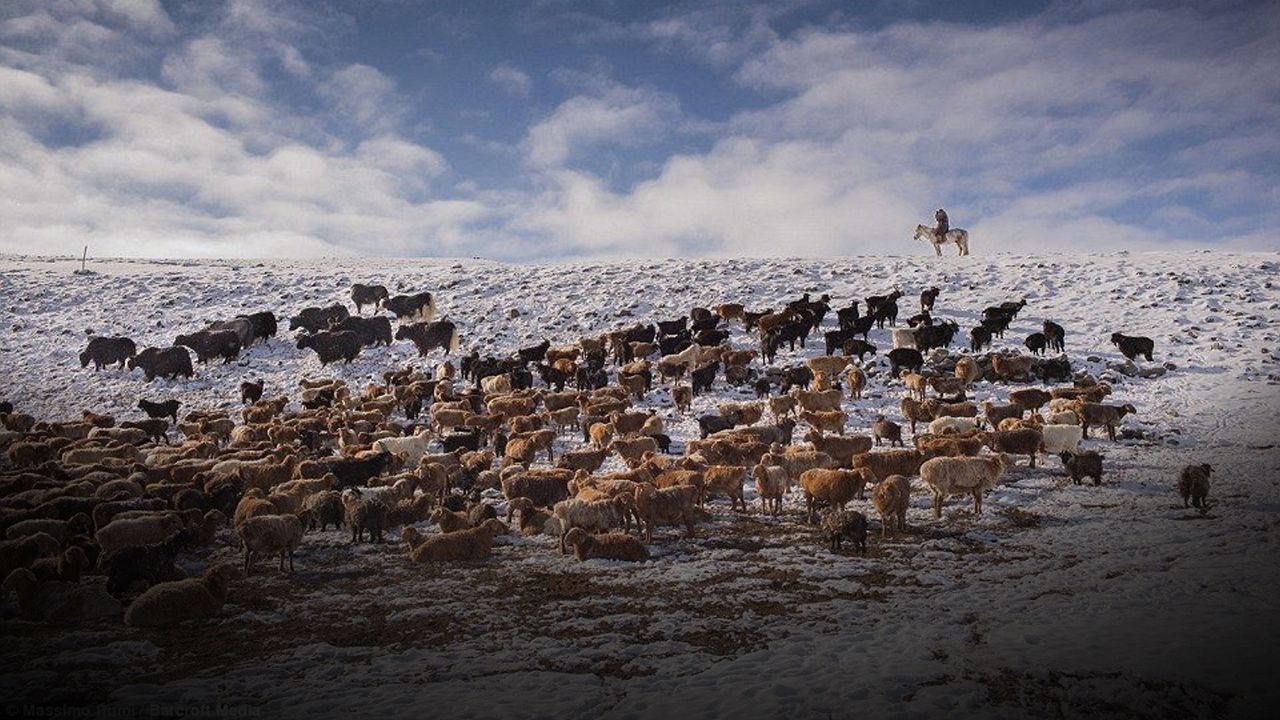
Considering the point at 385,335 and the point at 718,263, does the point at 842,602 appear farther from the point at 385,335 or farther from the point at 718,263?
the point at 718,263

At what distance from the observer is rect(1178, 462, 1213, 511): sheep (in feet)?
41.3

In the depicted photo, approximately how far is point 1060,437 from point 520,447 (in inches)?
524

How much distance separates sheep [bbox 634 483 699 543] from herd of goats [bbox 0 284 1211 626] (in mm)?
53

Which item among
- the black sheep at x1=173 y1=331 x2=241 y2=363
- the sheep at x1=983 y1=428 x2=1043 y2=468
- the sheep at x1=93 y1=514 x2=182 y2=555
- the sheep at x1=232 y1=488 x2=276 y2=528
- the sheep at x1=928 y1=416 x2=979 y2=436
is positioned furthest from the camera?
the black sheep at x1=173 y1=331 x2=241 y2=363

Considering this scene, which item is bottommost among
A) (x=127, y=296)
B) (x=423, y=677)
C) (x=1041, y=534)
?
(x=423, y=677)

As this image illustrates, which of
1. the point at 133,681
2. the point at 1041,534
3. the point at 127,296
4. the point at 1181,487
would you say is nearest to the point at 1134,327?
the point at 1181,487

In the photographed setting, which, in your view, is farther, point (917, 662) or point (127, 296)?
point (127, 296)

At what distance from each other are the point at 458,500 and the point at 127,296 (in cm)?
3992

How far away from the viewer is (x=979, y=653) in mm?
7895

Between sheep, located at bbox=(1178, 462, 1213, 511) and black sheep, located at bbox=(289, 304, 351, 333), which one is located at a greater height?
black sheep, located at bbox=(289, 304, 351, 333)

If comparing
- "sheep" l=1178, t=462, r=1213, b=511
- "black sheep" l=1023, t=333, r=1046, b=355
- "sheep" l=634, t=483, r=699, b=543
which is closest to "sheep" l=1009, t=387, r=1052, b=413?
"black sheep" l=1023, t=333, r=1046, b=355

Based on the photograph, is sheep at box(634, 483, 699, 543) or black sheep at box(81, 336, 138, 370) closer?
sheep at box(634, 483, 699, 543)

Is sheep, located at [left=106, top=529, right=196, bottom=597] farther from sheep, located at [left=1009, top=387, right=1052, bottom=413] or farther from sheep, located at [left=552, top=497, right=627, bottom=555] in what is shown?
sheep, located at [left=1009, top=387, right=1052, bottom=413]

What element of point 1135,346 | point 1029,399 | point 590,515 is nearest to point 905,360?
point 1029,399
